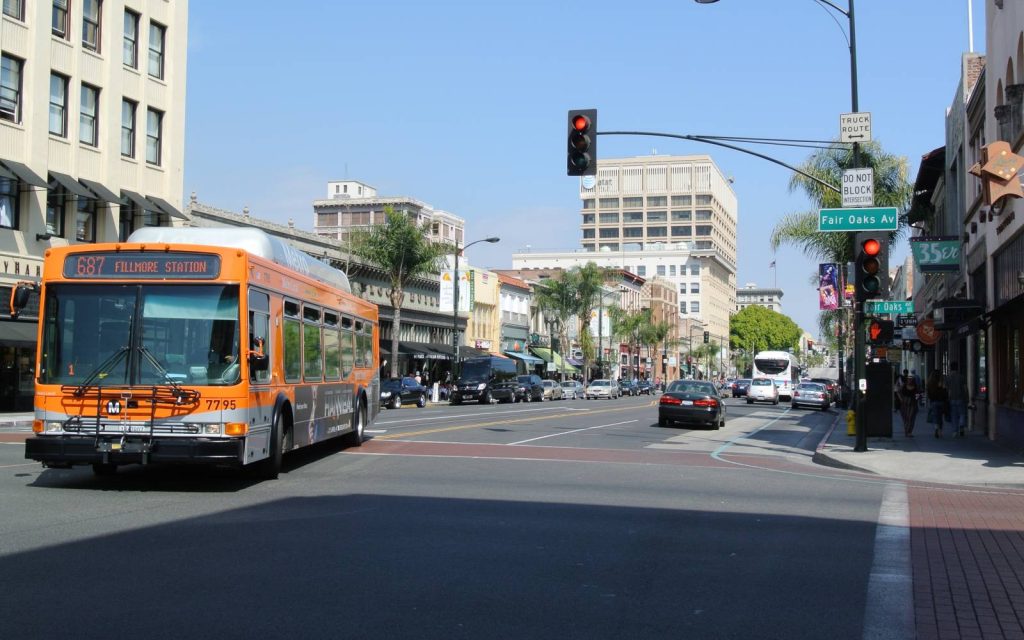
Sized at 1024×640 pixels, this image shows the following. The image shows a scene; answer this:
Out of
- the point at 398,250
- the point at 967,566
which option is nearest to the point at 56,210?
the point at 398,250

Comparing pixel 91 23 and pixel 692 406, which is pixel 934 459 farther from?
pixel 91 23

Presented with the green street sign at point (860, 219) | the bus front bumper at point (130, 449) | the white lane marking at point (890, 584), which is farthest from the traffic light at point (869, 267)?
the bus front bumper at point (130, 449)

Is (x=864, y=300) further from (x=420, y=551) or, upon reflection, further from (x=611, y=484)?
(x=420, y=551)

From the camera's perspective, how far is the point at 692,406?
31.9 m

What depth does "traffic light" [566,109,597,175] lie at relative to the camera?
59.9 ft

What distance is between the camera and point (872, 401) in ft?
89.5

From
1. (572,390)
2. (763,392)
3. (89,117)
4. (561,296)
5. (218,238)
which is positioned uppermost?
(89,117)

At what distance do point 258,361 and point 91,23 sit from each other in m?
28.3

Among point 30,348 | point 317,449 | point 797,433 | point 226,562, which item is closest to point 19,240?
point 30,348

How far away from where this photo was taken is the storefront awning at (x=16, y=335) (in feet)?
106

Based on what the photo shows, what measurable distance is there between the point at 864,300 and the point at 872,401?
6684 mm

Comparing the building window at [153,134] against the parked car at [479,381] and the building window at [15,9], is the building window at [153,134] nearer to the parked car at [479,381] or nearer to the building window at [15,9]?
the building window at [15,9]

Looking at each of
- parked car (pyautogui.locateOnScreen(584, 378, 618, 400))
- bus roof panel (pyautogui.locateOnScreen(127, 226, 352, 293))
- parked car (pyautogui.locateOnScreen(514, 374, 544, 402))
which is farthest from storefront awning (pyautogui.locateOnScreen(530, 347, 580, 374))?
bus roof panel (pyautogui.locateOnScreen(127, 226, 352, 293))

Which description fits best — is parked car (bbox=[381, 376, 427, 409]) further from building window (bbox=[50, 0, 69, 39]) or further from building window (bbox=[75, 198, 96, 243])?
building window (bbox=[50, 0, 69, 39])
